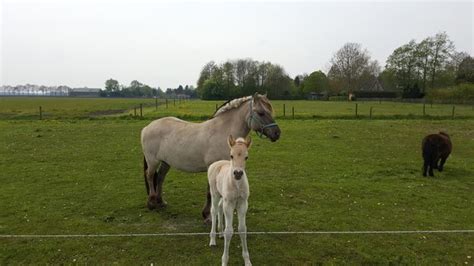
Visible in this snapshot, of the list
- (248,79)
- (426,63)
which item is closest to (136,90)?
(248,79)

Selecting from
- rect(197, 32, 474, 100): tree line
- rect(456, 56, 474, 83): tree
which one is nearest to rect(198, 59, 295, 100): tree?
rect(197, 32, 474, 100): tree line

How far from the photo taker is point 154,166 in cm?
721

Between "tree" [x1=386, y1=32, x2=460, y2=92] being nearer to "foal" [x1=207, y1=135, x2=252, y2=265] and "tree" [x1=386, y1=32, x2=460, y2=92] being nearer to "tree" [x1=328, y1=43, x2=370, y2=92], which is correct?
"tree" [x1=328, y1=43, x2=370, y2=92]

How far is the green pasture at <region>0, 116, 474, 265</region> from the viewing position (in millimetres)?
5375

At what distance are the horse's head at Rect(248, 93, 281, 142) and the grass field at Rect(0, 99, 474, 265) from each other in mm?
1805

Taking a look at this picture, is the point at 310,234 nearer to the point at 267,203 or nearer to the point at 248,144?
the point at 267,203

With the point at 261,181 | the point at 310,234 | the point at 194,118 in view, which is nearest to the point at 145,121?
the point at 194,118

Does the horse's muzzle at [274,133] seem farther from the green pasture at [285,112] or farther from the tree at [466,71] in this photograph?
the tree at [466,71]

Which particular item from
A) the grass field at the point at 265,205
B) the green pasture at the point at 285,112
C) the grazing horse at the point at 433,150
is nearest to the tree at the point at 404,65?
the green pasture at the point at 285,112

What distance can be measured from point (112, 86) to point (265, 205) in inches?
6636

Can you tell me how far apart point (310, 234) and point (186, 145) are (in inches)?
110

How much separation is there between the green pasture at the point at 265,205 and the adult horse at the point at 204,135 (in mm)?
1130

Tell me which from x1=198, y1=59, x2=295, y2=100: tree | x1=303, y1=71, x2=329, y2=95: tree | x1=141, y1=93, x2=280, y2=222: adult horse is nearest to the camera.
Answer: x1=141, y1=93, x2=280, y2=222: adult horse

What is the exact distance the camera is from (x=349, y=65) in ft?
245
